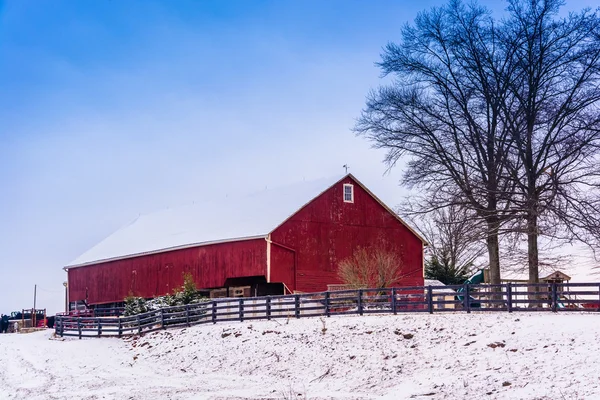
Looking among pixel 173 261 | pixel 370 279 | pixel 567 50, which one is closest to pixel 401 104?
pixel 567 50

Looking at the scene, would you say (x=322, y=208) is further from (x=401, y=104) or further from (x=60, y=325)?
(x=60, y=325)

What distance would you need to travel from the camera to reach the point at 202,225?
48375 millimetres

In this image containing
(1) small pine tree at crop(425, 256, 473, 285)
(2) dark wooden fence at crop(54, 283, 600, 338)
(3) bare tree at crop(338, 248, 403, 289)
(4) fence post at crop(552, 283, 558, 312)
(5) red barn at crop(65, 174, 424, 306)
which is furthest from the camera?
(1) small pine tree at crop(425, 256, 473, 285)

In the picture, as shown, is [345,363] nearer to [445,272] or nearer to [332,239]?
[332,239]

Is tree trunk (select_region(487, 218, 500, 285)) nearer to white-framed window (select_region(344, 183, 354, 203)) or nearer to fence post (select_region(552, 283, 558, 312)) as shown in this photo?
fence post (select_region(552, 283, 558, 312))

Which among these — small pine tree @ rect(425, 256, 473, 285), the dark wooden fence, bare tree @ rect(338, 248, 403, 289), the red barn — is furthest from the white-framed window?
small pine tree @ rect(425, 256, 473, 285)

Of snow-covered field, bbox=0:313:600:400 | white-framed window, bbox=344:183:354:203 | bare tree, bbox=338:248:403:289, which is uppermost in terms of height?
white-framed window, bbox=344:183:354:203

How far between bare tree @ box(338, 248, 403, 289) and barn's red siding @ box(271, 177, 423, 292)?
34.0 inches

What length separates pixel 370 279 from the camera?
40438 millimetres

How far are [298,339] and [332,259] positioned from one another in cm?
1584

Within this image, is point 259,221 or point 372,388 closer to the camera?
point 372,388

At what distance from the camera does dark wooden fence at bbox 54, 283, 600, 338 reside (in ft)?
87.3

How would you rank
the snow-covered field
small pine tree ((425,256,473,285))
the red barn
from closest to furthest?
the snow-covered field, the red barn, small pine tree ((425,256,473,285))

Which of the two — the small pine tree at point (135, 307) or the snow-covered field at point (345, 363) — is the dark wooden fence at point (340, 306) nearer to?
the snow-covered field at point (345, 363)
